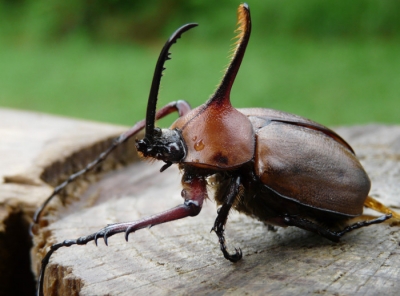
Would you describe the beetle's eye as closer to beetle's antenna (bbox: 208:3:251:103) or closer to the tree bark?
beetle's antenna (bbox: 208:3:251:103)

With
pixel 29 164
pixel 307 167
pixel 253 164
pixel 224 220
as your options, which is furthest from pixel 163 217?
pixel 29 164

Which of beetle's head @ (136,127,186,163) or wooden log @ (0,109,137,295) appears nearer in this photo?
beetle's head @ (136,127,186,163)

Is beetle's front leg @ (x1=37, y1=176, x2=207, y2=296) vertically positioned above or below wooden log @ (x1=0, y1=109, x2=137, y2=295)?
above

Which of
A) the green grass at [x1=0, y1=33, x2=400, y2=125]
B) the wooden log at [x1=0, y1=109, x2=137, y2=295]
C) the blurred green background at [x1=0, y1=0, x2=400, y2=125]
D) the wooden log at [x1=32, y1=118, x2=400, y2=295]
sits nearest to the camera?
the wooden log at [x1=32, y1=118, x2=400, y2=295]

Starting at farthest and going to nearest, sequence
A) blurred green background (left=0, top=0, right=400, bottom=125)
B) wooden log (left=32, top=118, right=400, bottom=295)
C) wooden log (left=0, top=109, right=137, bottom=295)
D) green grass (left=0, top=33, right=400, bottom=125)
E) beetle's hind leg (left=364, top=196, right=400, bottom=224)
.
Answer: blurred green background (left=0, top=0, right=400, bottom=125)
green grass (left=0, top=33, right=400, bottom=125)
wooden log (left=0, top=109, right=137, bottom=295)
beetle's hind leg (left=364, top=196, right=400, bottom=224)
wooden log (left=32, top=118, right=400, bottom=295)

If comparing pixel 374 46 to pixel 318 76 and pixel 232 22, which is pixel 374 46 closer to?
pixel 318 76

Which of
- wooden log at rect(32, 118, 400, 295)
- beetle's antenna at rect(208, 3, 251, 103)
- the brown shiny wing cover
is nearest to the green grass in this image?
wooden log at rect(32, 118, 400, 295)
